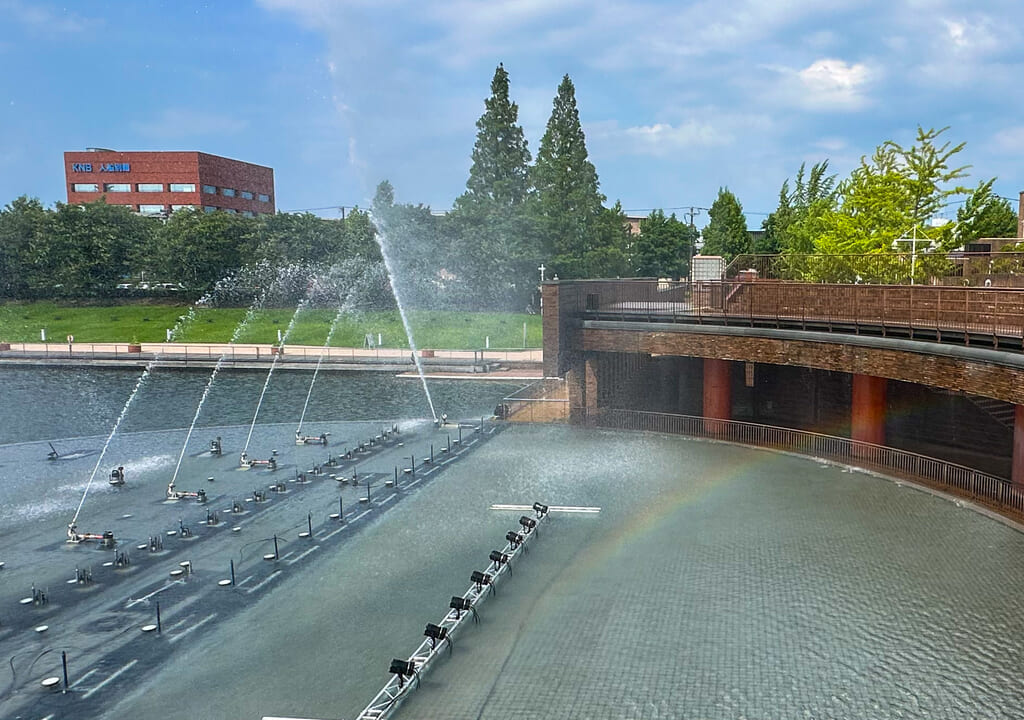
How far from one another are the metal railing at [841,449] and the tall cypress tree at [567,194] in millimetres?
44440

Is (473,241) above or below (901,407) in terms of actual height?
above

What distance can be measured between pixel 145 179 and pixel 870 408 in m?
103

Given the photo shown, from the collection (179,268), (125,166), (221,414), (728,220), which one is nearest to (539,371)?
(221,414)

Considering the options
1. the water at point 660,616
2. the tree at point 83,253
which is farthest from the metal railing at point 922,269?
the tree at point 83,253

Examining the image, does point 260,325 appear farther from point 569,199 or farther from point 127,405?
point 127,405

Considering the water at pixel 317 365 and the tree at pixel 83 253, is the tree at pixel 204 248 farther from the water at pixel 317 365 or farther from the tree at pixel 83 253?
the water at pixel 317 365

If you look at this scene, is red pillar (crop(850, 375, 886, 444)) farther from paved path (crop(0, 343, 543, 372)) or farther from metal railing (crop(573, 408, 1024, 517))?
paved path (crop(0, 343, 543, 372))

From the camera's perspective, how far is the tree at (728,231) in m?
82.8

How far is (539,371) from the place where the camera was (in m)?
52.9

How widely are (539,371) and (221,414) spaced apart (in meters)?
20.5

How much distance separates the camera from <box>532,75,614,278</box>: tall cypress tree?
254ft

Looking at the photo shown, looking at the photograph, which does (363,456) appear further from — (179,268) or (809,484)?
(179,268)

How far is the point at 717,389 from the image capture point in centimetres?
3158

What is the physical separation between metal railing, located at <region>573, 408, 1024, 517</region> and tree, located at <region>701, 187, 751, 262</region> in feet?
172
